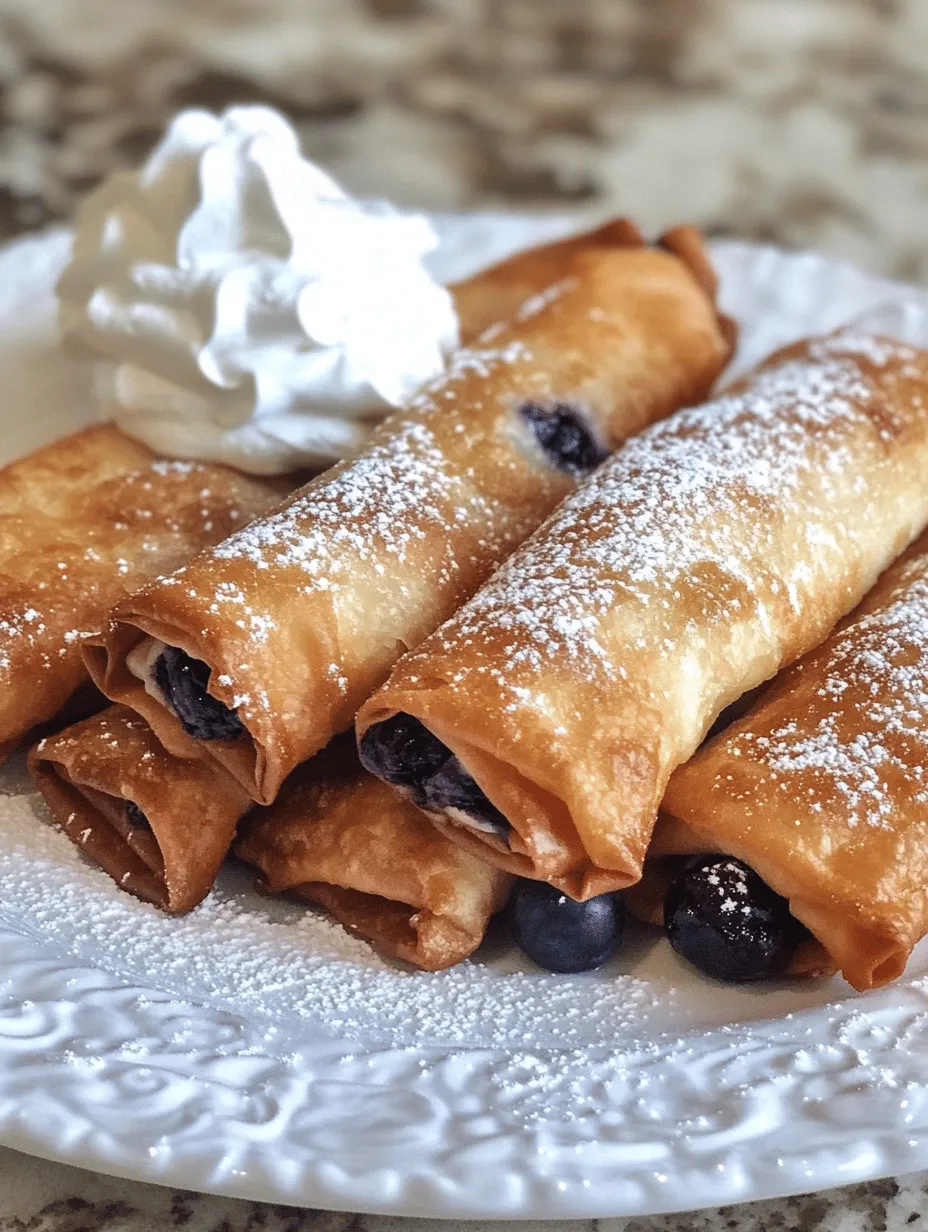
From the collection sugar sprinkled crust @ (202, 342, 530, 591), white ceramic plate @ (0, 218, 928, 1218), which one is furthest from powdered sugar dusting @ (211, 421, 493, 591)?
white ceramic plate @ (0, 218, 928, 1218)

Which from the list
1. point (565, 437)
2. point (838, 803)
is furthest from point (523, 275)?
point (838, 803)

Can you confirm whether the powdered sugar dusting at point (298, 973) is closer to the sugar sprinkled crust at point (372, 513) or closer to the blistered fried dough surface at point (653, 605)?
the blistered fried dough surface at point (653, 605)

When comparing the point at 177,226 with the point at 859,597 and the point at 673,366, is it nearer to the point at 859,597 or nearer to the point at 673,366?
the point at 673,366

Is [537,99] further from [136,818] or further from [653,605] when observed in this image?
[136,818]

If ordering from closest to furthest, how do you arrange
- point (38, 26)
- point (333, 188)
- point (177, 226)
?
1. point (177, 226)
2. point (333, 188)
3. point (38, 26)

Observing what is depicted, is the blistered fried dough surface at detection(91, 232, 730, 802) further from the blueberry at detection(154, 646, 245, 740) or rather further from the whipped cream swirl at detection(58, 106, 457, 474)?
the whipped cream swirl at detection(58, 106, 457, 474)

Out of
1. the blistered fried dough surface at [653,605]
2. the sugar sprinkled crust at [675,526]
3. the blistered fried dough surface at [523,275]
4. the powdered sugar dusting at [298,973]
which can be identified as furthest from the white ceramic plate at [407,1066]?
the blistered fried dough surface at [523,275]

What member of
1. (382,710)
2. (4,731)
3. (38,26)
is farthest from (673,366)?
(38,26)
